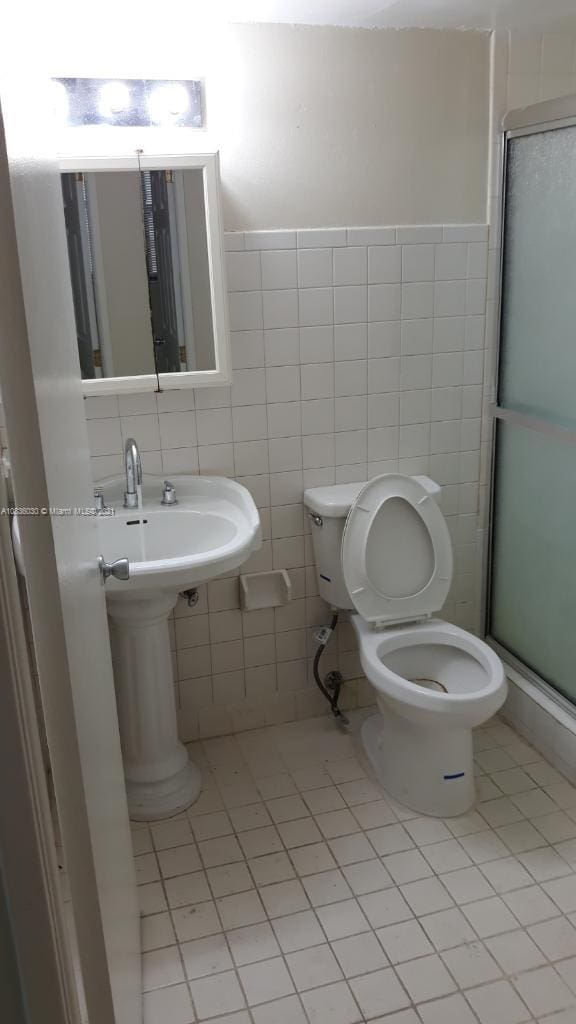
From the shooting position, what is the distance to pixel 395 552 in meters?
2.47

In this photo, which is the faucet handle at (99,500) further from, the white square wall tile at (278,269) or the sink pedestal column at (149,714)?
the white square wall tile at (278,269)

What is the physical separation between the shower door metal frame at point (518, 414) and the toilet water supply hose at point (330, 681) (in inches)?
23.2

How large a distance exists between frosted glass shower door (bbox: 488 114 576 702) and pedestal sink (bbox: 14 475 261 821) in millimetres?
939

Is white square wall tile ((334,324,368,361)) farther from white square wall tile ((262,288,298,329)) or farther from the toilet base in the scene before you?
the toilet base

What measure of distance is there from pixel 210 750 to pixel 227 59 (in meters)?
2.03

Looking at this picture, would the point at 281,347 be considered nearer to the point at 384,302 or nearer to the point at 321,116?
the point at 384,302

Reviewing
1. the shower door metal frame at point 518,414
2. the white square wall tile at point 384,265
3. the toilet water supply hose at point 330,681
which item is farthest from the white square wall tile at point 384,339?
the toilet water supply hose at point 330,681

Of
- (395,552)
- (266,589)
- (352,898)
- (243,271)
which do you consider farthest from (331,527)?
(352,898)

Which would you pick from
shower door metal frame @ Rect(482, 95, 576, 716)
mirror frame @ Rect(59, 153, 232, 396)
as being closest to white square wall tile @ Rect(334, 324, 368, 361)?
mirror frame @ Rect(59, 153, 232, 396)

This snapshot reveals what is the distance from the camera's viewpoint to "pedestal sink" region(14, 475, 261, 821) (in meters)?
2.24

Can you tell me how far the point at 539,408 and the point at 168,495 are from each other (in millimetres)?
1166

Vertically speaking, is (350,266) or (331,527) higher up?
(350,266)

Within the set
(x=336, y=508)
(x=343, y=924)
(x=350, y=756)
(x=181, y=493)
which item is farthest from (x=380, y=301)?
(x=343, y=924)

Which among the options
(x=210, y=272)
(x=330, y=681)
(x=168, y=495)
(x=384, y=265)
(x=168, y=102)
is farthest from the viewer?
(x=330, y=681)
